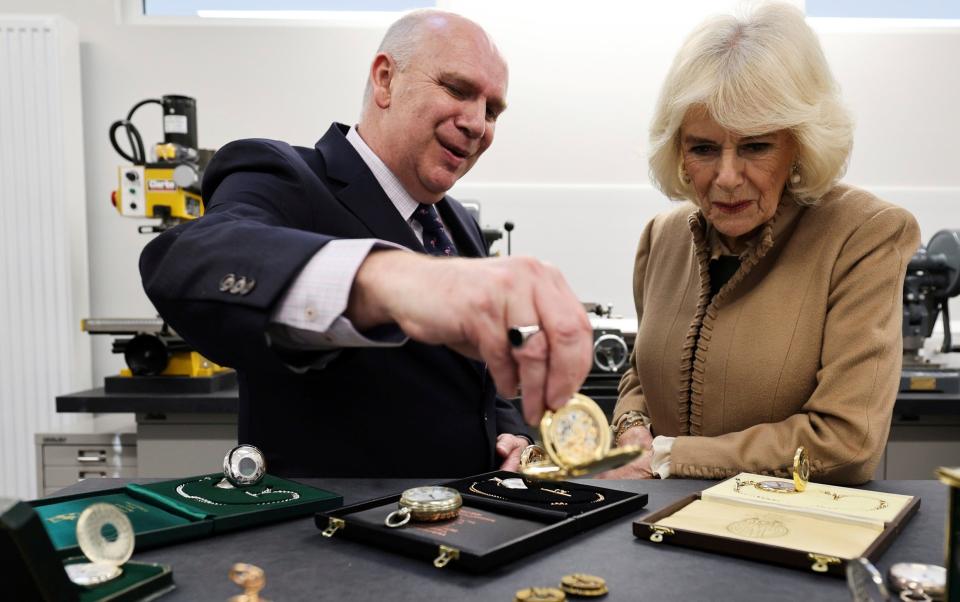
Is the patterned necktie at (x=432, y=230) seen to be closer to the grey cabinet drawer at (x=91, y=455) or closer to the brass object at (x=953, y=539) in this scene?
the brass object at (x=953, y=539)

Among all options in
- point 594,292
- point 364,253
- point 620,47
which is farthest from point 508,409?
point 620,47

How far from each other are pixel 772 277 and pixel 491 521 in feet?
3.00

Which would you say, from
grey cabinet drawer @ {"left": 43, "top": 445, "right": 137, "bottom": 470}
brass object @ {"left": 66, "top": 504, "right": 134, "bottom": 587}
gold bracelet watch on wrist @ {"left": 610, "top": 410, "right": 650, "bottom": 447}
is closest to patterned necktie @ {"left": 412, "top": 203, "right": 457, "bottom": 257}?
gold bracelet watch on wrist @ {"left": 610, "top": 410, "right": 650, "bottom": 447}

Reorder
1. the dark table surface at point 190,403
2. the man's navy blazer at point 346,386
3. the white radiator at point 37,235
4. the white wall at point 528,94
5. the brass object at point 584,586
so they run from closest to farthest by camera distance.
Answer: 1. the brass object at point 584,586
2. the man's navy blazer at point 346,386
3. the dark table surface at point 190,403
4. the white radiator at point 37,235
5. the white wall at point 528,94

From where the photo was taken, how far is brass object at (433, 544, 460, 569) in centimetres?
87

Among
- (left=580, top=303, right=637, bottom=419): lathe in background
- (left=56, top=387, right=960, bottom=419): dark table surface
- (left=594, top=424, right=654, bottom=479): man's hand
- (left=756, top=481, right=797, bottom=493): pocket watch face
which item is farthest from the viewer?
(left=580, top=303, right=637, bottom=419): lathe in background

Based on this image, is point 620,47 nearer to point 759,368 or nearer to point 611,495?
point 759,368

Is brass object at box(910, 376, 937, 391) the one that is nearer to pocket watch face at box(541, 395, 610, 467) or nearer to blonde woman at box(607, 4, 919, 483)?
blonde woman at box(607, 4, 919, 483)

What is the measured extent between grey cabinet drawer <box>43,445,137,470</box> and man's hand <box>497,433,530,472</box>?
1876 mm

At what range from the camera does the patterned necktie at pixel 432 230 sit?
5.61 ft

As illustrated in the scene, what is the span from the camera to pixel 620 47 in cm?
370

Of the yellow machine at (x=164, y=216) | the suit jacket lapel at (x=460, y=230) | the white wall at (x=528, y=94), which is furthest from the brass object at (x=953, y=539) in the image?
the white wall at (x=528, y=94)

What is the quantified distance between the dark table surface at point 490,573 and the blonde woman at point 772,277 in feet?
1.26

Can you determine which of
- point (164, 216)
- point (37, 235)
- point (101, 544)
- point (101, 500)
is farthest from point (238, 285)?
point (37, 235)
